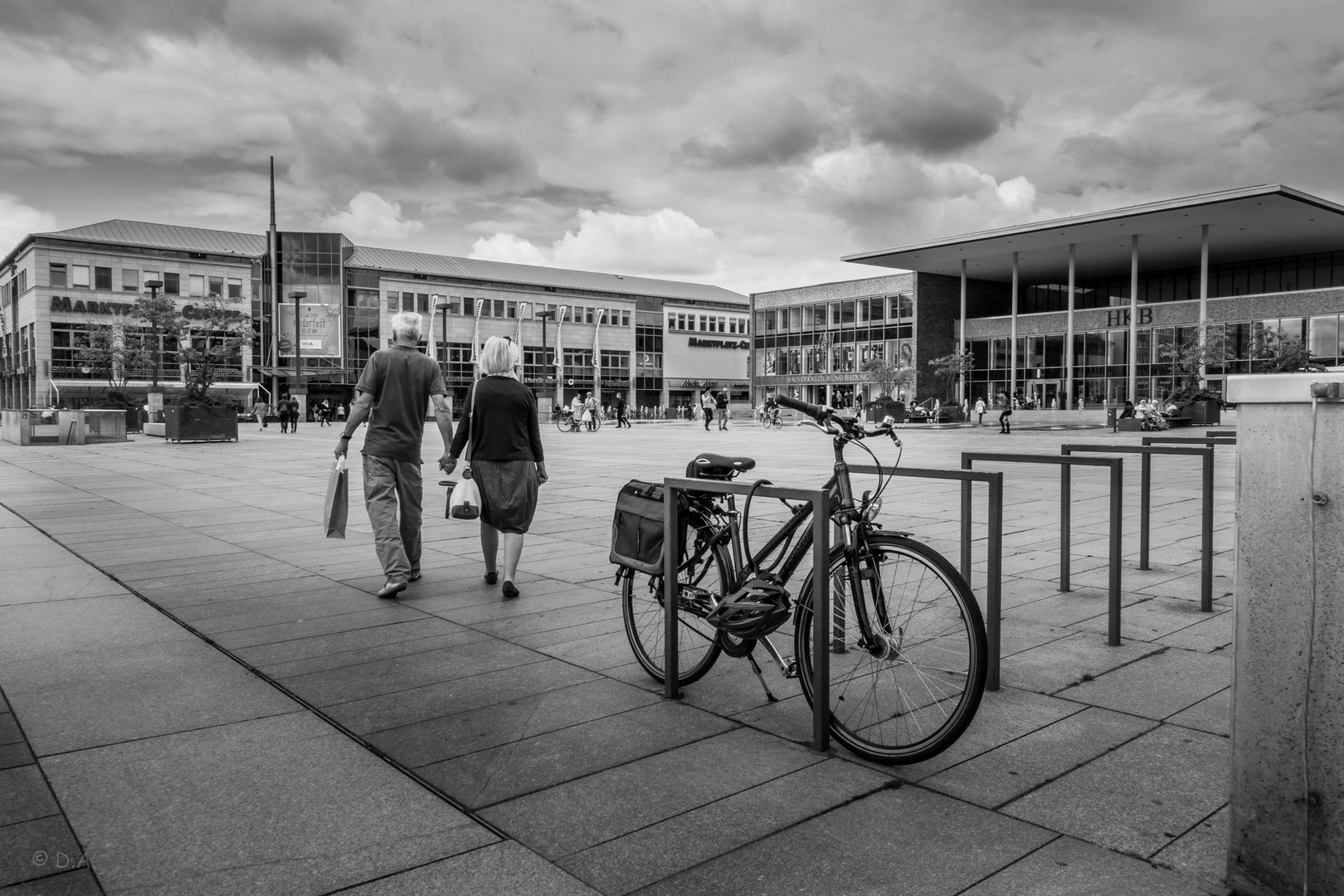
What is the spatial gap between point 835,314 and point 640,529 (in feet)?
263

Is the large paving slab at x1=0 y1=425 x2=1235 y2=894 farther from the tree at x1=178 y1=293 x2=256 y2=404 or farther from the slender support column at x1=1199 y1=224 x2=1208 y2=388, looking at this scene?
the slender support column at x1=1199 y1=224 x2=1208 y2=388

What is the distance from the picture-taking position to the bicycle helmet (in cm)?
367

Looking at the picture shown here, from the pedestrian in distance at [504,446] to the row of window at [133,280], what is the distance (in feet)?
237

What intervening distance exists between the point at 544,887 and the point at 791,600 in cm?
151

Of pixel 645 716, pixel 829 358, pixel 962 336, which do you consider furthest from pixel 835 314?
pixel 645 716

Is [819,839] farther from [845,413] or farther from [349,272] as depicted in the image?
[349,272]

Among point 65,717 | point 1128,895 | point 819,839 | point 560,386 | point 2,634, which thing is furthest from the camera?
point 560,386

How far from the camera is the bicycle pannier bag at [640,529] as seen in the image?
4113 mm

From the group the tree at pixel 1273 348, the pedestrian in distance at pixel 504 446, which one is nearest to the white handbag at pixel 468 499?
the pedestrian in distance at pixel 504 446

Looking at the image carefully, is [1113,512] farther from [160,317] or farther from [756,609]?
[160,317]

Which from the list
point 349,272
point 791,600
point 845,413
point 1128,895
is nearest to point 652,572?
point 791,600

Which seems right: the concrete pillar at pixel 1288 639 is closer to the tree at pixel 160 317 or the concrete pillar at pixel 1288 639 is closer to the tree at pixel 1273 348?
the tree at pixel 160 317

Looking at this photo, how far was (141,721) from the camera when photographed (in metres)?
3.95

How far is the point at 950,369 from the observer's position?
2525 inches
